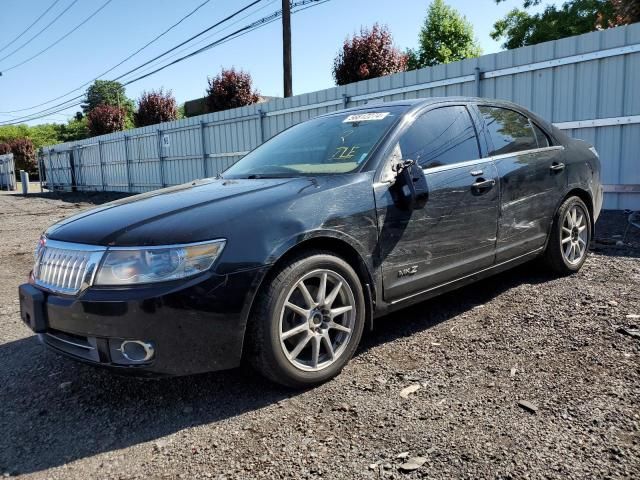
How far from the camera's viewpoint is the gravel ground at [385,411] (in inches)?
83.9

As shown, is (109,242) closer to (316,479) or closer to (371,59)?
(316,479)

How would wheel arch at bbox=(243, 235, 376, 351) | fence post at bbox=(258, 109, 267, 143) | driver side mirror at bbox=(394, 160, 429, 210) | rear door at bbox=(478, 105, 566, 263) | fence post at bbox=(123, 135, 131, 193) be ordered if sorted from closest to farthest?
wheel arch at bbox=(243, 235, 376, 351), driver side mirror at bbox=(394, 160, 429, 210), rear door at bbox=(478, 105, 566, 263), fence post at bbox=(258, 109, 267, 143), fence post at bbox=(123, 135, 131, 193)

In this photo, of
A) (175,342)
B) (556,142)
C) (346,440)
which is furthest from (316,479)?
(556,142)

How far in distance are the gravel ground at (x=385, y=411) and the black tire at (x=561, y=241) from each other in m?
0.70

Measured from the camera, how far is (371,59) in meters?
21.6

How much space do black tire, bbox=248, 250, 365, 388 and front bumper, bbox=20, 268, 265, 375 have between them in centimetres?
8

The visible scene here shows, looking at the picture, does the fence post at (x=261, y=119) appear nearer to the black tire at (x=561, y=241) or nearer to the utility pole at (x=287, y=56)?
the utility pole at (x=287, y=56)

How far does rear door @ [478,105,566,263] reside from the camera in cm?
385

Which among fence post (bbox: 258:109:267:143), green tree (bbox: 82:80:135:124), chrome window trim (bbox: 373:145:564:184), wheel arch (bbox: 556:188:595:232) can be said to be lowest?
wheel arch (bbox: 556:188:595:232)

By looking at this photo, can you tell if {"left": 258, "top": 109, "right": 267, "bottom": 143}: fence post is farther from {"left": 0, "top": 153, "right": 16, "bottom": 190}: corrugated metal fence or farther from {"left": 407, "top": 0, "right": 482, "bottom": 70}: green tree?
{"left": 407, "top": 0, "right": 482, "bottom": 70}: green tree

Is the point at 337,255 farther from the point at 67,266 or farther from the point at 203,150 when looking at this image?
the point at 203,150

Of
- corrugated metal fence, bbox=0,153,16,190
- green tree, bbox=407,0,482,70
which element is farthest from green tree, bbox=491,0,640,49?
corrugated metal fence, bbox=0,153,16,190

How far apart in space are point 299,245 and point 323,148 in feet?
3.36

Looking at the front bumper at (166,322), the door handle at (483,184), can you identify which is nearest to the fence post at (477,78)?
the door handle at (483,184)
